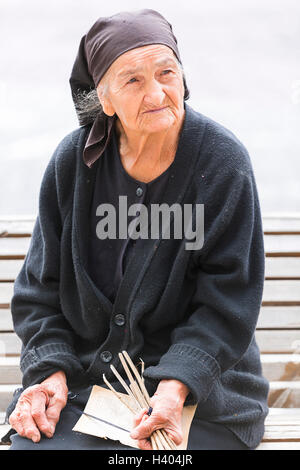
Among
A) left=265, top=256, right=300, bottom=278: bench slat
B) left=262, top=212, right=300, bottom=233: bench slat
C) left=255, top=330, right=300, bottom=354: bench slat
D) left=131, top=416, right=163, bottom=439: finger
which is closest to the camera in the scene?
left=131, top=416, right=163, bottom=439: finger

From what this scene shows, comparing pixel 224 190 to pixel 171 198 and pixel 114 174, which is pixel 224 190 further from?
pixel 114 174

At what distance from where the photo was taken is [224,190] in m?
1.80

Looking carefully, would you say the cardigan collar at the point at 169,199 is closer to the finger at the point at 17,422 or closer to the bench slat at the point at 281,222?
the finger at the point at 17,422

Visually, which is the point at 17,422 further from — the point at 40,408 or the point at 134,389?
the point at 134,389

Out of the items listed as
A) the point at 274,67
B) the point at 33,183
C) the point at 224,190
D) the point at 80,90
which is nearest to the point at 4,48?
the point at 33,183

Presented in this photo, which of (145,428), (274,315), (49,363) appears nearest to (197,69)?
(274,315)

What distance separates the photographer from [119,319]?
73.4 inches

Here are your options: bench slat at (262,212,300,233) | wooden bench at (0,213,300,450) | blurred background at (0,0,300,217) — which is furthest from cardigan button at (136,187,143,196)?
blurred background at (0,0,300,217)

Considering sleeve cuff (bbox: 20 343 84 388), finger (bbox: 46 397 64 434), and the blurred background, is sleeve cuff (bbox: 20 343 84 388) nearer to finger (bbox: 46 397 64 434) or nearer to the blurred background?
finger (bbox: 46 397 64 434)

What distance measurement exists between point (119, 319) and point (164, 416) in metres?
0.32

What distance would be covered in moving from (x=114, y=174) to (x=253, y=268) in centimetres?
47

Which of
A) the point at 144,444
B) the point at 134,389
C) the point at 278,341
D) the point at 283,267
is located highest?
the point at 283,267

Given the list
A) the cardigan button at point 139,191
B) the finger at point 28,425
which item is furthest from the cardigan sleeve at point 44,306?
the cardigan button at point 139,191

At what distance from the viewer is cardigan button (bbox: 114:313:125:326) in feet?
6.10
